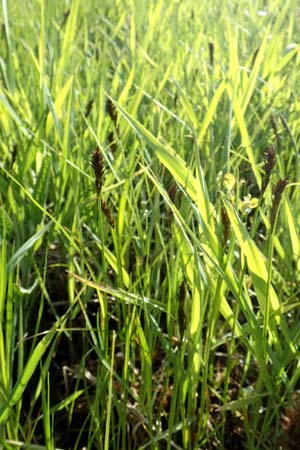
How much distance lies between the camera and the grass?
741 mm

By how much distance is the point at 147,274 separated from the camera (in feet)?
2.63

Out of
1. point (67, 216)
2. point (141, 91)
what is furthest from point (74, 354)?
point (141, 91)

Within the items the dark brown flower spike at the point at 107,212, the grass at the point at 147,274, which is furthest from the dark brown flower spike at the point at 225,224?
the dark brown flower spike at the point at 107,212

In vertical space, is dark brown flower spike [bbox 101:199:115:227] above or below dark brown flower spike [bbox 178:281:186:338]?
above

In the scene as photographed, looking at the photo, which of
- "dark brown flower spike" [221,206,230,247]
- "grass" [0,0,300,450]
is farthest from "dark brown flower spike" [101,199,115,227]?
"dark brown flower spike" [221,206,230,247]

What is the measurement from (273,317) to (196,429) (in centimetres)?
17

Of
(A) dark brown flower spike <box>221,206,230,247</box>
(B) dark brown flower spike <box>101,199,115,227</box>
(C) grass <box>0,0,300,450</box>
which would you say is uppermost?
(B) dark brown flower spike <box>101,199,115,227</box>

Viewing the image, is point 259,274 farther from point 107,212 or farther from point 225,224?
point 107,212

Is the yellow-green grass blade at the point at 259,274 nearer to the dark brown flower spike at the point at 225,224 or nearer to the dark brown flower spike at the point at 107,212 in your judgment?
the dark brown flower spike at the point at 225,224

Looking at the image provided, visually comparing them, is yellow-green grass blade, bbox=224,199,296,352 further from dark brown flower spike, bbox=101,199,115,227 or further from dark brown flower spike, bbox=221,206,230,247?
dark brown flower spike, bbox=101,199,115,227

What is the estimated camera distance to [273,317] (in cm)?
78

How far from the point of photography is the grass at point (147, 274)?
0.74 m

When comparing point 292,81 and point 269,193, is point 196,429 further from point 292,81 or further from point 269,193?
point 292,81

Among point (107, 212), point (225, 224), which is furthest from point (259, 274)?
point (107, 212)
